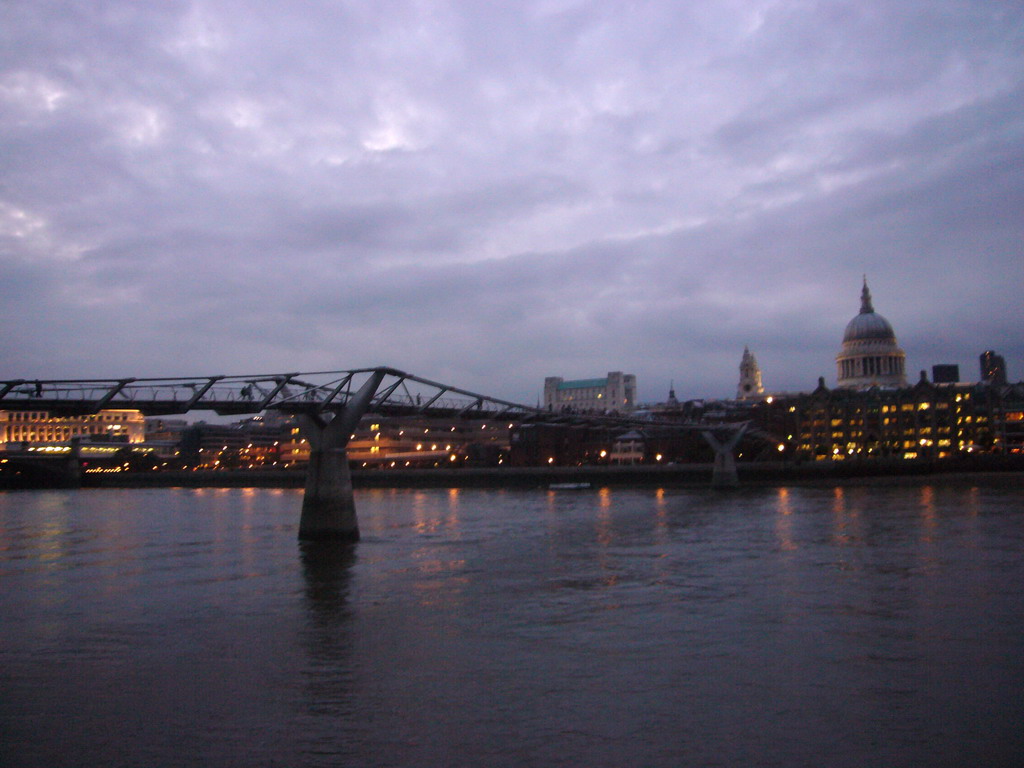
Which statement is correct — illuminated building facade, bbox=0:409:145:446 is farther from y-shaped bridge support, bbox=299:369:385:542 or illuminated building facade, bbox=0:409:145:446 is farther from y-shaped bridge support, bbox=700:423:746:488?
y-shaped bridge support, bbox=299:369:385:542

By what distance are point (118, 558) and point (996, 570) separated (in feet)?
107

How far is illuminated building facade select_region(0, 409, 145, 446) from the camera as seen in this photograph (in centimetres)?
14575

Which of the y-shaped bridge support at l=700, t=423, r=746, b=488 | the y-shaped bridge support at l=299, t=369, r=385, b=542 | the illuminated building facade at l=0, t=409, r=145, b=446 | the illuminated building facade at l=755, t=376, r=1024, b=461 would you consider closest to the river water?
the y-shaped bridge support at l=299, t=369, r=385, b=542

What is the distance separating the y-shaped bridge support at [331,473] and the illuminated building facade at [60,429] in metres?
103

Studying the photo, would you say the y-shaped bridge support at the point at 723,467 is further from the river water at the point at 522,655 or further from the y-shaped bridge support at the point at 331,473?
the y-shaped bridge support at the point at 331,473

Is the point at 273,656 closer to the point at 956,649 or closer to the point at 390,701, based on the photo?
the point at 390,701

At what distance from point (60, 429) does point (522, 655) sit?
168051 millimetres

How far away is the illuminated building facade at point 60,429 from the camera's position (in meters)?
146

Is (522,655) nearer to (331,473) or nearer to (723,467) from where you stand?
(331,473)

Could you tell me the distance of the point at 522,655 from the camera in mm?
18141

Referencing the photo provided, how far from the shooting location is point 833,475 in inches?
4530

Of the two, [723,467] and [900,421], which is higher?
[900,421]

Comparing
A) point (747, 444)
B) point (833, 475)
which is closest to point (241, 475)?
point (747, 444)

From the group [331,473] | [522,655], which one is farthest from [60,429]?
[522,655]
